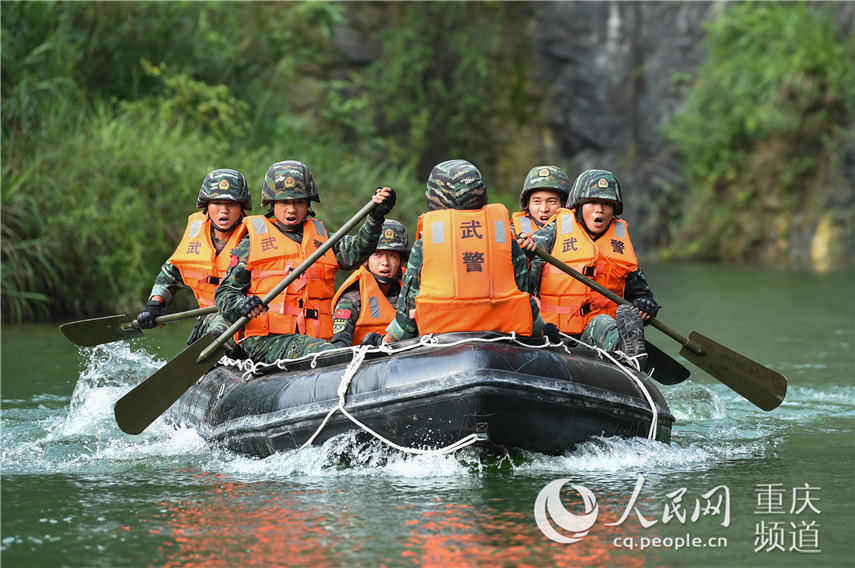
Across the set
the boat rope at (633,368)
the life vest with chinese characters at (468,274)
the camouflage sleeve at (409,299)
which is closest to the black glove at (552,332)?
the boat rope at (633,368)

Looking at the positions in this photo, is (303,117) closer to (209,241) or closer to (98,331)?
(98,331)

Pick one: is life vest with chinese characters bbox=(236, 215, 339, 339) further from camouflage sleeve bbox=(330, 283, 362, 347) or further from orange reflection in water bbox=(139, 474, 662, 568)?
orange reflection in water bbox=(139, 474, 662, 568)

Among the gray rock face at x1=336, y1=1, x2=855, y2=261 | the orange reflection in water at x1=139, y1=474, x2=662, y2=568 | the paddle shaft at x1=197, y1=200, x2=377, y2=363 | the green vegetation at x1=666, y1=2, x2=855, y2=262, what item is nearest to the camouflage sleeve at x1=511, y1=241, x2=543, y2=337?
the paddle shaft at x1=197, y1=200, x2=377, y2=363

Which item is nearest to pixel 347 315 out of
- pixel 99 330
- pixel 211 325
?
pixel 211 325

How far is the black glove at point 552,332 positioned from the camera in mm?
6211

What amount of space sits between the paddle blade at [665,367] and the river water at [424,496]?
13.0 inches

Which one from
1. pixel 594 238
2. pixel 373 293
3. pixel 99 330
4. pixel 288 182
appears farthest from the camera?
pixel 99 330

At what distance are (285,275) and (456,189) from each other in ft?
4.66

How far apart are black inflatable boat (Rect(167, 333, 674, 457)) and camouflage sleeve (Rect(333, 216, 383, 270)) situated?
3.02 feet

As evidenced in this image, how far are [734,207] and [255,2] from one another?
1196 centimetres

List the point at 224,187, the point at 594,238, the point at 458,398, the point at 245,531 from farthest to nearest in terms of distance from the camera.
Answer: the point at 224,187 → the point at 594,238 → the point at 458,398 → the point at 245,531

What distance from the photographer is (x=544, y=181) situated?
7.61m

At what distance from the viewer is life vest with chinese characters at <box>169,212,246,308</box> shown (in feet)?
25.1

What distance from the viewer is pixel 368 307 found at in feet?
23.5
